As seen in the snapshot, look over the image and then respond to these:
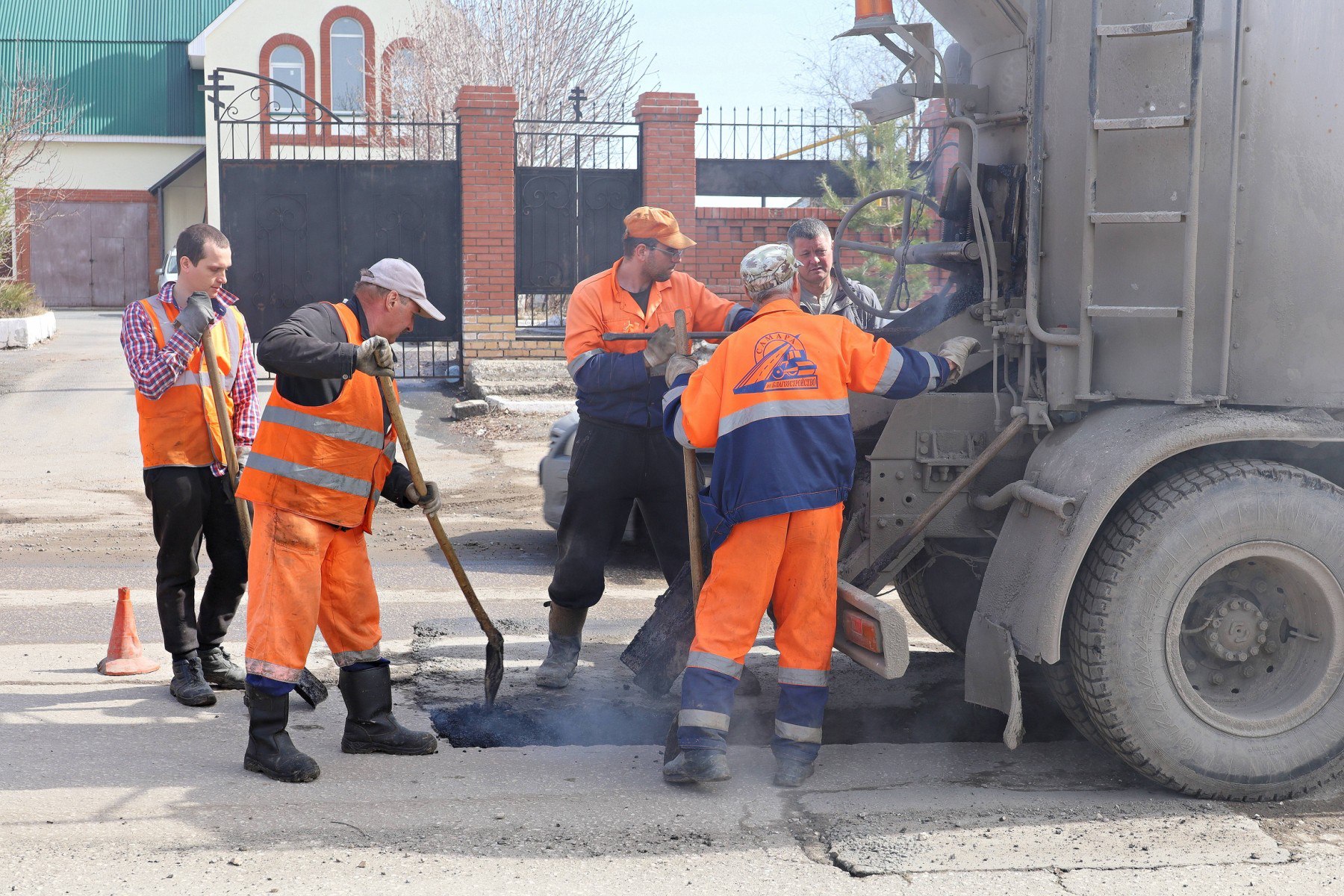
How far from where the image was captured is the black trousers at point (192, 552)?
496 cm

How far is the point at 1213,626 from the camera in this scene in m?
4.03

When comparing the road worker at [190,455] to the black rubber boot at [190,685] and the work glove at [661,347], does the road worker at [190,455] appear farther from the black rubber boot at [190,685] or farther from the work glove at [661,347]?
the work glove at [661,347]

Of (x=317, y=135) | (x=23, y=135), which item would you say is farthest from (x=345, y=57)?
(x=23, y=135)

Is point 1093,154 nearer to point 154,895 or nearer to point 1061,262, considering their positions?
point 1061,262

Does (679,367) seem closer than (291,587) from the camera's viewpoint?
No

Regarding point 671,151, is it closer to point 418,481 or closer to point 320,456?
point 418,481

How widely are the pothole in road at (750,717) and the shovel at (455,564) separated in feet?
0.52

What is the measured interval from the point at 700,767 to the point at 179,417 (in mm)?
2399

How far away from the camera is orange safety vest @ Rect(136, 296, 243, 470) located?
494 cm

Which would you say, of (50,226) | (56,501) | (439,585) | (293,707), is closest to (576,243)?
(56,501)

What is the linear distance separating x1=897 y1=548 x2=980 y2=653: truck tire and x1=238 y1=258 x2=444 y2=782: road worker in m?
2.02

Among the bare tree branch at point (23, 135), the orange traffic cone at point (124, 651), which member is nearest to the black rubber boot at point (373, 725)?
the orange traffic cone at point (124, 651)

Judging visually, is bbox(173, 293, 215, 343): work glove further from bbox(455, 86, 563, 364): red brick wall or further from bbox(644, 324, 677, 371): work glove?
bbox(455, 86, 563, 364): red brick wall

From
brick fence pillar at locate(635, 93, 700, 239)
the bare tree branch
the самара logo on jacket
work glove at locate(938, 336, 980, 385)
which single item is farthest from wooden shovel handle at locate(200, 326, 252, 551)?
the bare tree branch
